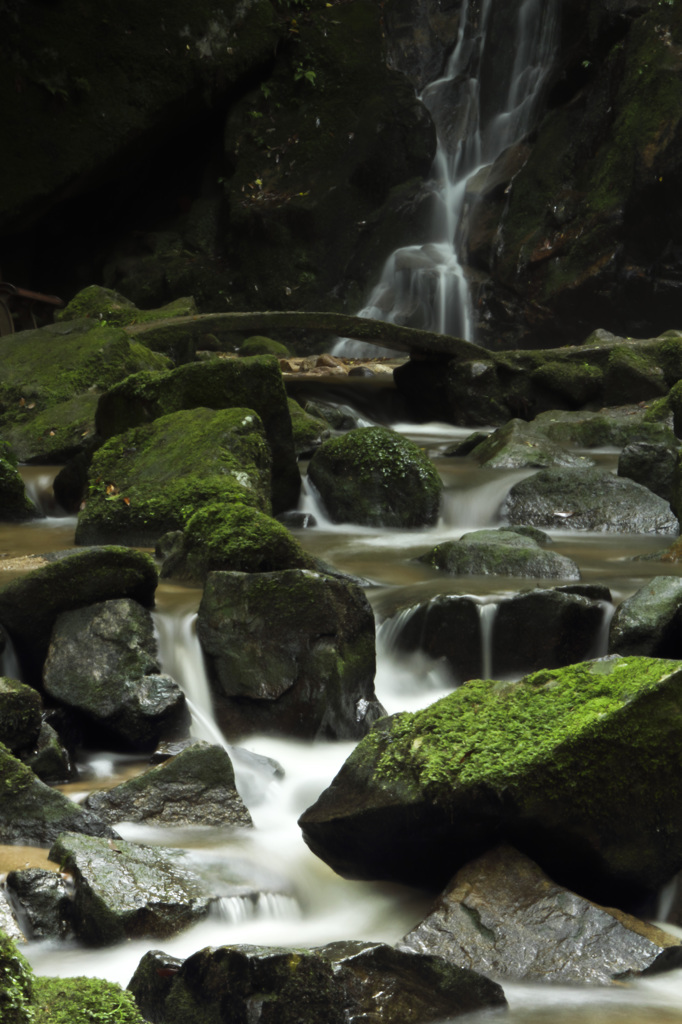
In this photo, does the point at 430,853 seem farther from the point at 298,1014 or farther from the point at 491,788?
the point at 298,1014

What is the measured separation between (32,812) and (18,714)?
513 mm

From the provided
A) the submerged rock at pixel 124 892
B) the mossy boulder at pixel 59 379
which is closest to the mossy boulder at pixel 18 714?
the submerged rock at pixel 124 892

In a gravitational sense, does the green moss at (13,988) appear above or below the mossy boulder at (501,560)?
above

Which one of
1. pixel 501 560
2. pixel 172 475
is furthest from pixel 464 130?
pixel 501 560

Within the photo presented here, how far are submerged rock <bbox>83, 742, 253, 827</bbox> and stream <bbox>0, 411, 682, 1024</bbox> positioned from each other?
7cm

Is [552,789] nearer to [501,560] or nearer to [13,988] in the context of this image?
[13,988]

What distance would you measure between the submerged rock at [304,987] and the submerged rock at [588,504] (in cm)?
605

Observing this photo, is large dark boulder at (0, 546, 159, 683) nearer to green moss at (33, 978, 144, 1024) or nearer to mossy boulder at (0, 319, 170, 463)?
green moss at (33, 978, 144, 1024)

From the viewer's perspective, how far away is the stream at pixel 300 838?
253 centimetres

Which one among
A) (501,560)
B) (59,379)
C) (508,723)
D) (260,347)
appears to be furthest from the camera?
(260,347)

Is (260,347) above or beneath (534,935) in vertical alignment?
above

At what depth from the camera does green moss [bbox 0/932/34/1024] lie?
1.55 meters

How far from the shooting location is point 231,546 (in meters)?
5.14

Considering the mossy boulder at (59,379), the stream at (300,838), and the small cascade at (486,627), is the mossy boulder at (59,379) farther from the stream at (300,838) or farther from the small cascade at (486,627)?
the small cascade at (486,627)
